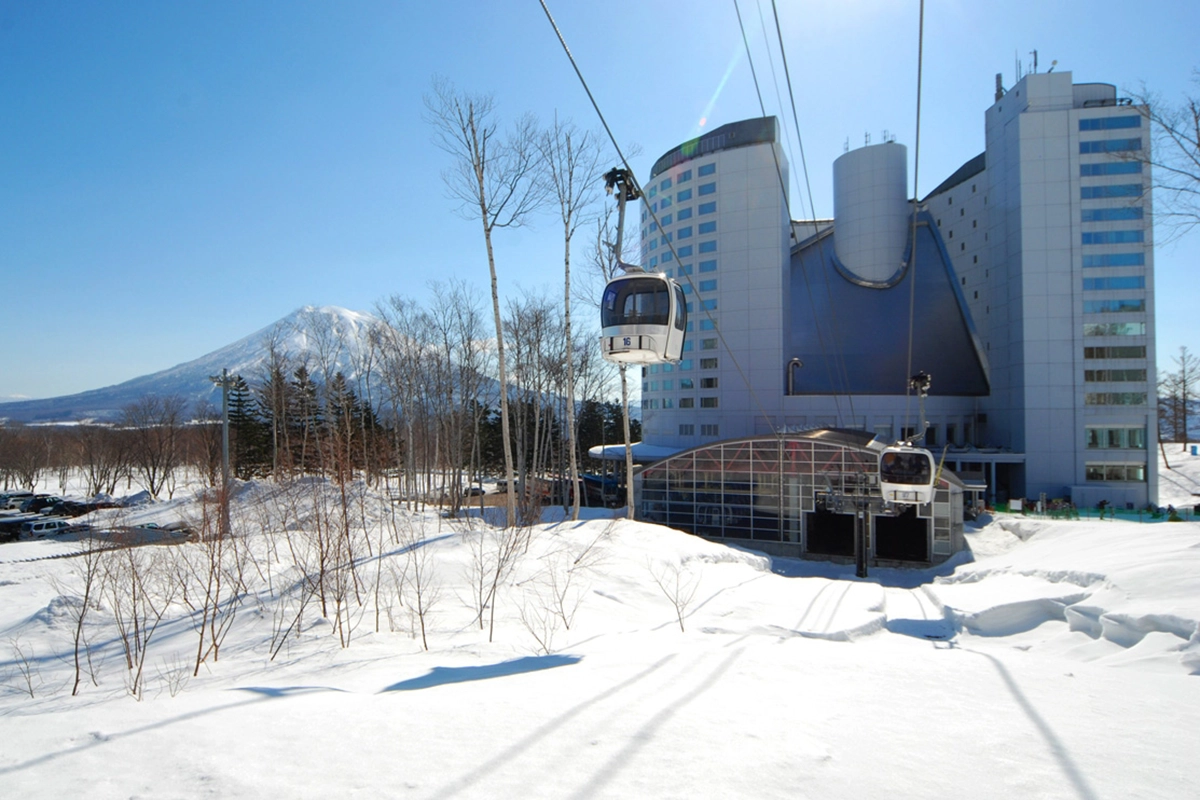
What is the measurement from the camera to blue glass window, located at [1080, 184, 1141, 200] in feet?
120

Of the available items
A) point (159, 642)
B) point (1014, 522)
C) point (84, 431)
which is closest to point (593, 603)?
point (159, 642)

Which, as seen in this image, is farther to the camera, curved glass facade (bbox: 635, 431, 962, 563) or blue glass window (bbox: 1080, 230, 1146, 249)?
blue glass window (bbox: 1080, 230, 1146, 249)

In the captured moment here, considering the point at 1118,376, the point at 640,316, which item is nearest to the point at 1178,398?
the point at 1118,376

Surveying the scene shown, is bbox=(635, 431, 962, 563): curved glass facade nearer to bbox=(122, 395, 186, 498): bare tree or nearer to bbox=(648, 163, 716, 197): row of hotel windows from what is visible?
bbox=(648, 163, 716, 197): row of hotel windows

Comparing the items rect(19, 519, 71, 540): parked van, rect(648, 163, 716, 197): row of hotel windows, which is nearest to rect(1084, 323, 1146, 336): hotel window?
rect(648, 163, 716, 197): row of hotel windows

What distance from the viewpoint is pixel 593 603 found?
11266mm

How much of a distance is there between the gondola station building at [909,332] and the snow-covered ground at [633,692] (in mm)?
12568

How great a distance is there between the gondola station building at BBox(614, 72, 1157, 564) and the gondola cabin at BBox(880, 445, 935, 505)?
580 centimetres

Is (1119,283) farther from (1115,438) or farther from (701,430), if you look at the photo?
(701,430)

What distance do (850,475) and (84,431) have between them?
65.8 metres

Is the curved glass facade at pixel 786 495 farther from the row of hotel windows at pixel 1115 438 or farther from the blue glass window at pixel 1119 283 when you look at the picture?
the blue glass window at pixel 1119 283

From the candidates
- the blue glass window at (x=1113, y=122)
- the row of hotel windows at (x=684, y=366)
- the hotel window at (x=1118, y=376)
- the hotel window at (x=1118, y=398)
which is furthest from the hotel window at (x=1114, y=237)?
the row of hotel windows at (x=684, y=366)

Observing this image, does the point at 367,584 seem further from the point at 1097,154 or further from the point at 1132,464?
the point at 1097,154

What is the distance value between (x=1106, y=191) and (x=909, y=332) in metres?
17.3
